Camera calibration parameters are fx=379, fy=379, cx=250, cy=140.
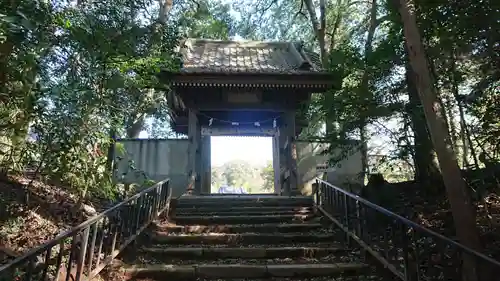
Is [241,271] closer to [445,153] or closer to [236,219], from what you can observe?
[236,219]

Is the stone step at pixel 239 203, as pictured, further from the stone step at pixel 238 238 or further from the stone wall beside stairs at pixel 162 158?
the stone wall beside stairs at pixel 162 158

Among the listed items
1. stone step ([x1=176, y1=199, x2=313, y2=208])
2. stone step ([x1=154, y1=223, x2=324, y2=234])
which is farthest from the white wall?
stone step ([x1=154, y1=223, x2=324, y2=234])

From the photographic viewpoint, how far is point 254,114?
38.8 ft

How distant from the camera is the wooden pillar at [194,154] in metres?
9.28

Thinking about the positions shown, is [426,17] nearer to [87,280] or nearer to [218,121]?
[87,280]

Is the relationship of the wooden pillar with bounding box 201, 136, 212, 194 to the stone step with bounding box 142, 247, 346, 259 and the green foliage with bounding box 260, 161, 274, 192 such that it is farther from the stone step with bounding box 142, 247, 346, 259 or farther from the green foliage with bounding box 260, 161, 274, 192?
the green foliage with bounding box 260, 161, 274, 192

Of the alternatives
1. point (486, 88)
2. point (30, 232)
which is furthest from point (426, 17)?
point (30, 232)

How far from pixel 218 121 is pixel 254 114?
1.15 meters

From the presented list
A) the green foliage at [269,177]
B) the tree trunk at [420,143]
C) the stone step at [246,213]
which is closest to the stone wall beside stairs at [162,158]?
the stone step at [246,213]

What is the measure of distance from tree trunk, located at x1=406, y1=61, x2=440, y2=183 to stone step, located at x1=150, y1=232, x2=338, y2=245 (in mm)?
2589

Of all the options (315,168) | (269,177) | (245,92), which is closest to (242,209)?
(315,168)

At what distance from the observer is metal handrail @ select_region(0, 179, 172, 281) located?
2.97m

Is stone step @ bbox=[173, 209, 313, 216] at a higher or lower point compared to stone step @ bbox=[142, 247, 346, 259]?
higher

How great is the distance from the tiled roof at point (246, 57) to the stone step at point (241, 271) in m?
5.44
